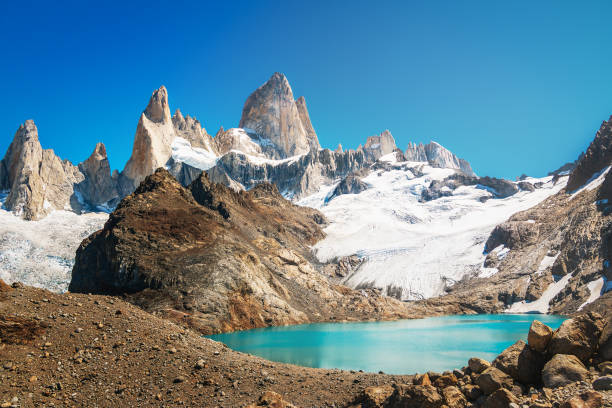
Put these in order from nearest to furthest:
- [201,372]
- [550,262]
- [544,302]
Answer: [201,372] → [544,302] → [550,262]

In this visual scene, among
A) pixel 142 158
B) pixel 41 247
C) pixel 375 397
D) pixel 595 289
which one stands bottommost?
pixel 375 397

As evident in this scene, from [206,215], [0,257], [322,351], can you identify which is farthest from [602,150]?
[0,257]

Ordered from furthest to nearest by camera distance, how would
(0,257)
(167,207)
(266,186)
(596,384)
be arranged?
(266,186)
(0,257)
(167,207)
(596,384)

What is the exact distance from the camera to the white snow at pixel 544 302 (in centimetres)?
8719

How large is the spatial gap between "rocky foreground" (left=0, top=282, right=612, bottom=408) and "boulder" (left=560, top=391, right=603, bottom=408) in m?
0.02

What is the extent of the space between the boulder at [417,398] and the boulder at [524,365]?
224cm

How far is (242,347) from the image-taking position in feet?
122

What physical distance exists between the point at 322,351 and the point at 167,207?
4818 centimetres

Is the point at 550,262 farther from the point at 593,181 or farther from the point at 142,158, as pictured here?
the point at 142,158

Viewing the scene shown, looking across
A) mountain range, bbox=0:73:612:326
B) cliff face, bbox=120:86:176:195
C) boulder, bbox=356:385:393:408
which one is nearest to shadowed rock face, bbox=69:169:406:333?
mountain range, bbox=0:73:612:326

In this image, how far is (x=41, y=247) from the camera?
112250mm

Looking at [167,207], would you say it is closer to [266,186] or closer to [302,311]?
[302,311]

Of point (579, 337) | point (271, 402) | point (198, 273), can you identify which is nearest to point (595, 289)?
point (198, 273)

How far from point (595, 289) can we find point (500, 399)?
83.4m
